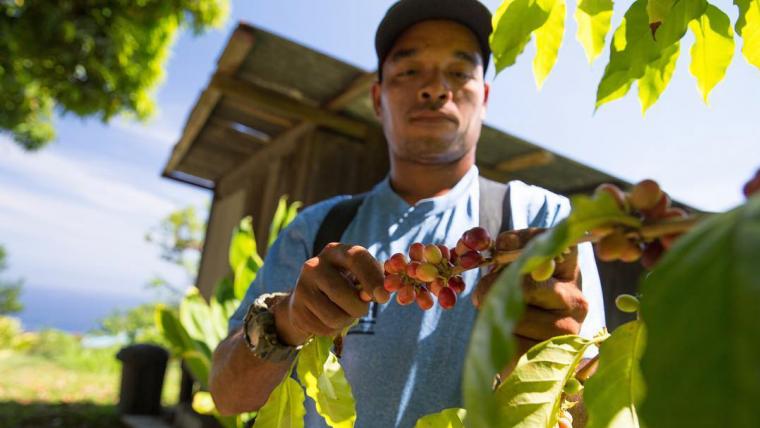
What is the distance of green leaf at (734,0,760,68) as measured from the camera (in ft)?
1.82

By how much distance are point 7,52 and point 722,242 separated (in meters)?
8.36

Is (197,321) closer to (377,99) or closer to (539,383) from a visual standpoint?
(377,99)

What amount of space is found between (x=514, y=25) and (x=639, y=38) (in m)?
0.13

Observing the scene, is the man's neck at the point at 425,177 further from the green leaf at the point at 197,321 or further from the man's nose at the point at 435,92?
the green leaf at the point at 197,321

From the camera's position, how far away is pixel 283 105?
383 centimetres

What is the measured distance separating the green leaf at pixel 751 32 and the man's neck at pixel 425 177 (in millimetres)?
908

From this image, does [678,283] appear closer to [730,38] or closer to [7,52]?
[730,38]

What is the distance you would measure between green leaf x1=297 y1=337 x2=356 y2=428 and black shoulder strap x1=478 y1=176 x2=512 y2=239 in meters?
0.71

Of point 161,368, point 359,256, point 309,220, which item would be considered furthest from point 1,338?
point 359,256

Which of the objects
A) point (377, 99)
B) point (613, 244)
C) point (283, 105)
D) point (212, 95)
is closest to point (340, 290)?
point (613, 244)

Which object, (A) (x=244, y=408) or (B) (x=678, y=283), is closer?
(B) (x=678, y=283)

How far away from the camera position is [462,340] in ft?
4.22

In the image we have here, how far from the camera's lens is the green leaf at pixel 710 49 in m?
0.57

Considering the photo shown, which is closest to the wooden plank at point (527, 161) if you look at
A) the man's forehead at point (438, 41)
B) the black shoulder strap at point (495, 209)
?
the man's forehead at point (438, 41)
